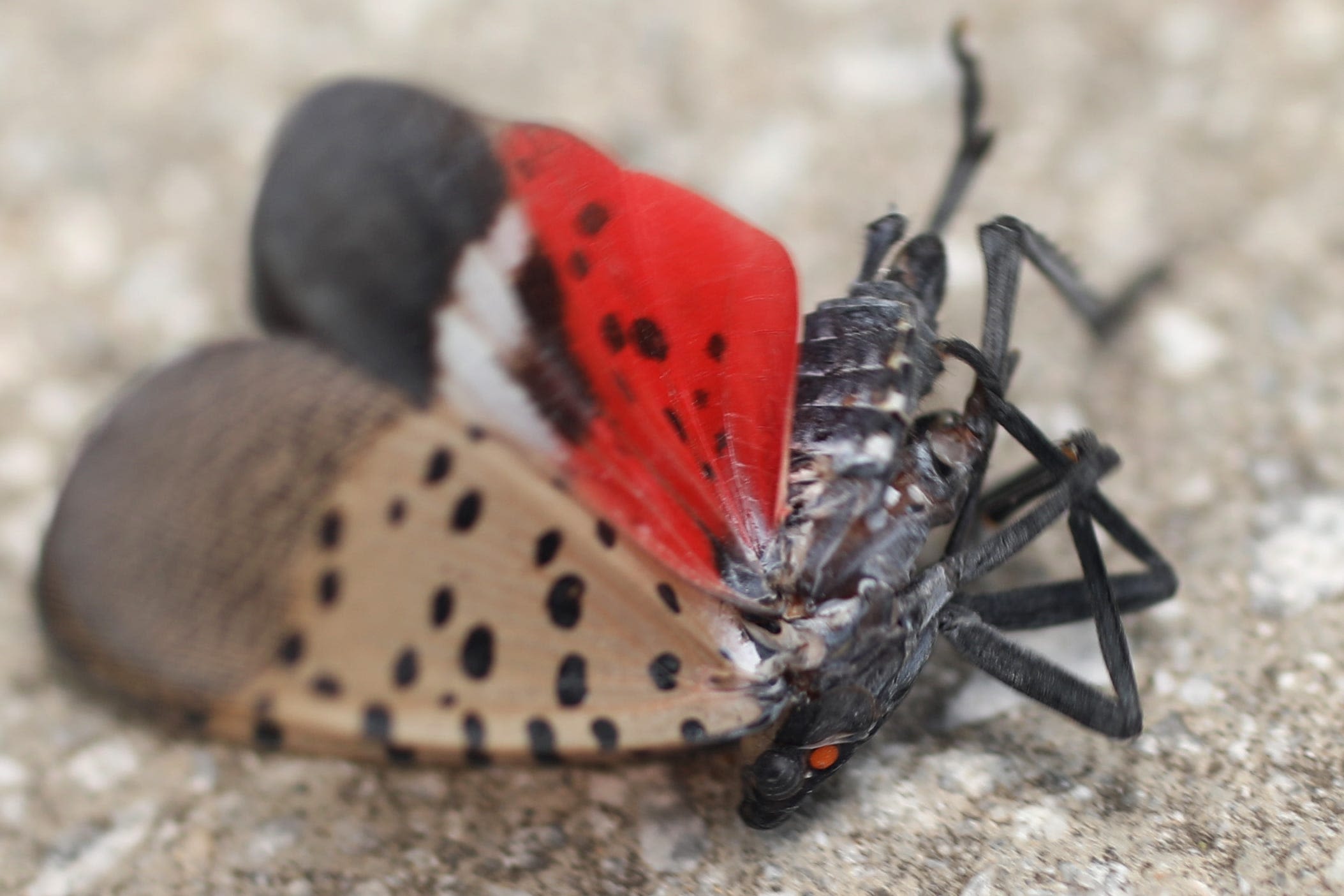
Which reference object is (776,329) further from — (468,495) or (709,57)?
(709,57)

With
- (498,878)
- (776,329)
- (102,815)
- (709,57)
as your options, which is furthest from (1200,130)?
(102,815)

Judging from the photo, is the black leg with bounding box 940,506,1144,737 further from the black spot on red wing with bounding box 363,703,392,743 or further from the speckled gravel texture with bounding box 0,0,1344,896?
the black spot on red wing with bounding box 363,703,392,743

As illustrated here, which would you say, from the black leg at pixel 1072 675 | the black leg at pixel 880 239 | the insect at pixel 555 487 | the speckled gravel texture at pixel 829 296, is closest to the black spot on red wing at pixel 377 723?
the insect at pixel 555 487

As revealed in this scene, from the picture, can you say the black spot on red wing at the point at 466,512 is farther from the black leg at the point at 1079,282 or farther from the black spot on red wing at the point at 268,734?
the black leg at the point at 1079,282

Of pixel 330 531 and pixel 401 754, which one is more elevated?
pixel 330 531

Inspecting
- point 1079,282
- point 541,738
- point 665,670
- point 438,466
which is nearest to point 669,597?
point 665,670

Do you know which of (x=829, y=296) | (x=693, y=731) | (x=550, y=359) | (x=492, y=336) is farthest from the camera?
(x=829, y=296)

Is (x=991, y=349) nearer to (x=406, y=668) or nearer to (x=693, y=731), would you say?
(x=693, y=731)
